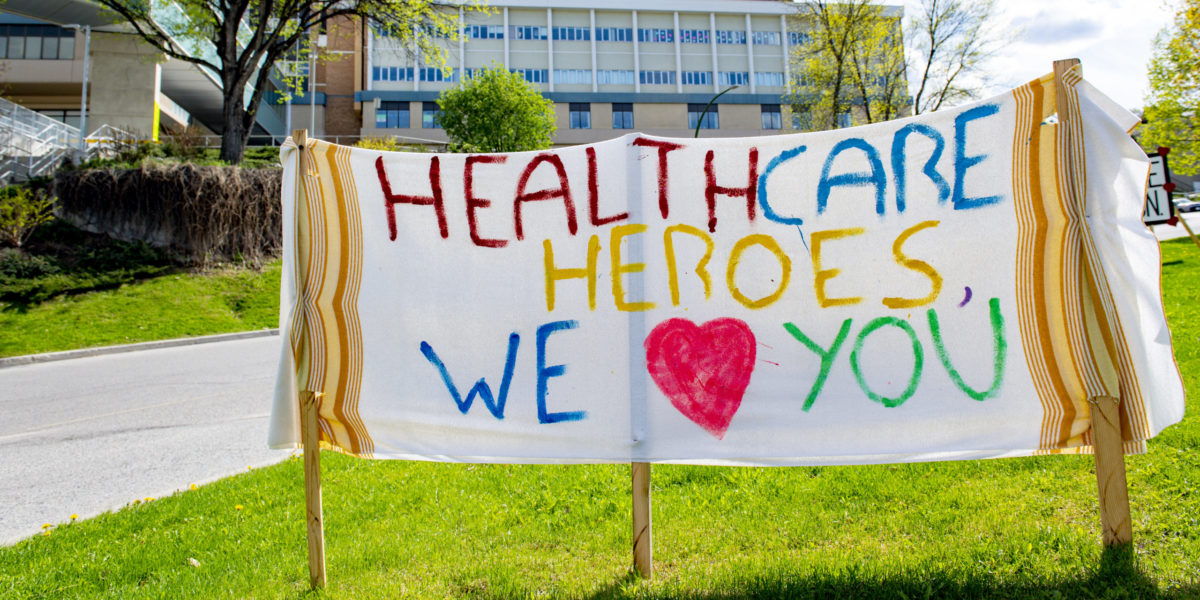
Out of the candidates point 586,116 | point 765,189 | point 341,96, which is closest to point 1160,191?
point 765,189

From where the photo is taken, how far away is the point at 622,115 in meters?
63.7

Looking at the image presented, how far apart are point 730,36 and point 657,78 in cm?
880

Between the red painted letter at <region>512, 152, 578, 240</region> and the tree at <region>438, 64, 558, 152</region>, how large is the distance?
115 feet

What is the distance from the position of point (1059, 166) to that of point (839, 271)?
37.6 inches

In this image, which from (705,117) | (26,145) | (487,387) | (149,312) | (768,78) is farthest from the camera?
(768,78)

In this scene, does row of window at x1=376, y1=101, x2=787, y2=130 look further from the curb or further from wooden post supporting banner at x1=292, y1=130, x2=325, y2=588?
wooden post supporting banner at x1=292, y1=130, x2=325, y2=588

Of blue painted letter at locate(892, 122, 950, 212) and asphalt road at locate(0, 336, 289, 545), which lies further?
asphalt road at locate(0, 336, 289, 545)

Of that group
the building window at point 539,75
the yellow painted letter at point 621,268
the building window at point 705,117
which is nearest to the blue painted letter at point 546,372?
the yellow painted letter at point 621,268

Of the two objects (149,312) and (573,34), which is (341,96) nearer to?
(573,34)

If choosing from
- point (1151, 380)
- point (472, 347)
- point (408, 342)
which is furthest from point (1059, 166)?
point (408, 342)

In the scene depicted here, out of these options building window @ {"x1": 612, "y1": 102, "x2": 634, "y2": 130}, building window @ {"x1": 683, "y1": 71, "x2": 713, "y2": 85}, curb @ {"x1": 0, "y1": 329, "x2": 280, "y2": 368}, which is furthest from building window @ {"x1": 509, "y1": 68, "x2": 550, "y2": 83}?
curb @ {"x1": 0, "y1": 329, "x2": 280, "y2": 368}

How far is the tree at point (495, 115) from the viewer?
1499 inches

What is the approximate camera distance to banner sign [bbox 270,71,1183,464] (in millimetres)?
2795

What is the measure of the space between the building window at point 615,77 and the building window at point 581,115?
9.70 ft
